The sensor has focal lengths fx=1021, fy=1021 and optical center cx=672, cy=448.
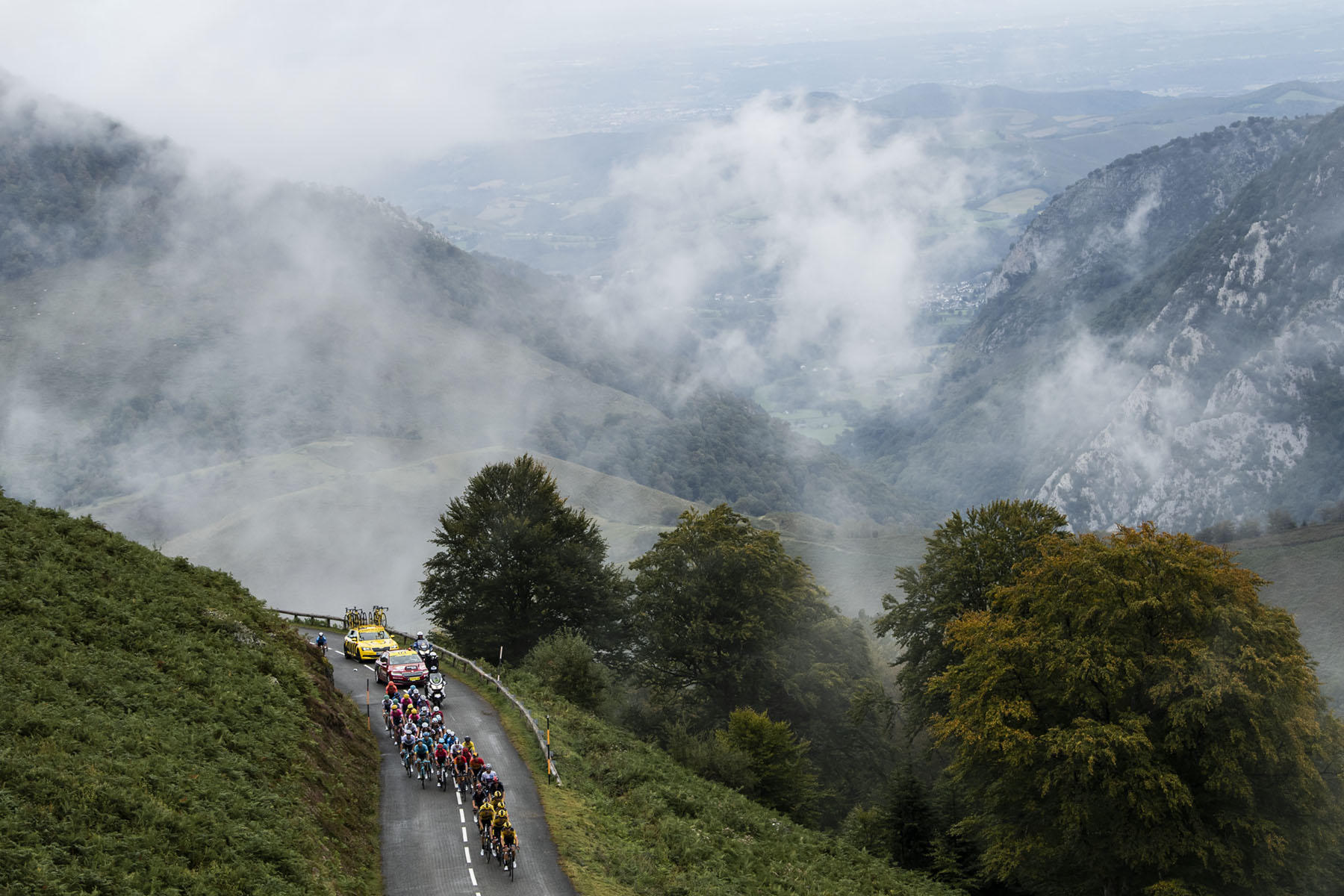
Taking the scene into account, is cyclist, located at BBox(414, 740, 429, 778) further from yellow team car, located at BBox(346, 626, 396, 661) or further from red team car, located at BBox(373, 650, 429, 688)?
yellow team car, located at BBox(346, 626, 396, 661)

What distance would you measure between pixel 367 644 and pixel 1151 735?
35118mm

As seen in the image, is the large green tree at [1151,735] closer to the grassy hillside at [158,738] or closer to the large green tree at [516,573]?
the grassy hillside at [158,738]

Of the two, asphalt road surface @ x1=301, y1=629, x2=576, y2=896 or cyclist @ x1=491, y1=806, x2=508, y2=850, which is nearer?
asphalt road surface @ x1=301, y1=629, x2=576, y2=896

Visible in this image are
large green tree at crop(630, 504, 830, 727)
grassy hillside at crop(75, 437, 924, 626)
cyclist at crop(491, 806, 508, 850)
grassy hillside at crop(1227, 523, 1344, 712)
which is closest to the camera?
cyclist at crop(491, 806, 508, 850)

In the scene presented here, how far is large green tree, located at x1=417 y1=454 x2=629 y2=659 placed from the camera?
207 feet

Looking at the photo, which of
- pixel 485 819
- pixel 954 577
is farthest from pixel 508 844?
pixel 954 577

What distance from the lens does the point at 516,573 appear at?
2491 inches

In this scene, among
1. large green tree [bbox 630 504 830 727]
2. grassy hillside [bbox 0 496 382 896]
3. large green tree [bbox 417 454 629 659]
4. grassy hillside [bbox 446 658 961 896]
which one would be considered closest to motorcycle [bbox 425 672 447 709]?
grassy hillside [bbox 446 658 961 896]

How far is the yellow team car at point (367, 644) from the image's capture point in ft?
165

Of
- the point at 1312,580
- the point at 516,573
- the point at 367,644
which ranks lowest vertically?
the point at 1312,580

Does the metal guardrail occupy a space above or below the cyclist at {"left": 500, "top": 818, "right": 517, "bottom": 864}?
above

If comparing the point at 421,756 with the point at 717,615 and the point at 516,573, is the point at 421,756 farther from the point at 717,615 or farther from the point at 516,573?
the point at 717,615

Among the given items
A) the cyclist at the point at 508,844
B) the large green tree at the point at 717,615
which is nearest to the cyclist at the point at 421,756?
the cyclist at the point at 508,844

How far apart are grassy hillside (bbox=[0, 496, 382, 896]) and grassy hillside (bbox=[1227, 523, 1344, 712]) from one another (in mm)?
66558
